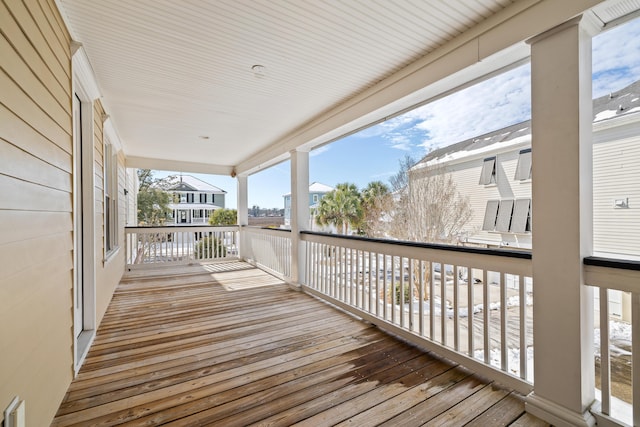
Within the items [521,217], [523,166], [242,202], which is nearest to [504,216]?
[521,217]

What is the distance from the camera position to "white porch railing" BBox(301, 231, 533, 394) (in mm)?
1984

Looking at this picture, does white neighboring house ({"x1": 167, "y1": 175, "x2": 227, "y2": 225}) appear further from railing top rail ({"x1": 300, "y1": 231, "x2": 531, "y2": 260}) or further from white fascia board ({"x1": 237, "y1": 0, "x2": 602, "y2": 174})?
railing top rail ({"x1": 300, "y1": 231, "x2": 531, "y2": 260})

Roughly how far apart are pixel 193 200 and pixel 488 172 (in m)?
13.6

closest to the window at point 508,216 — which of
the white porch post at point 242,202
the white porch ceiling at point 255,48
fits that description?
the white porch ceiling at point 255,48

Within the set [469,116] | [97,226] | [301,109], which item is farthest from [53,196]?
[469,116]

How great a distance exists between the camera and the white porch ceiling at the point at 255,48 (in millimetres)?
1891

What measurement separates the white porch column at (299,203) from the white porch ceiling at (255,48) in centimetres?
73

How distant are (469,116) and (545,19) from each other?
20.9 feet

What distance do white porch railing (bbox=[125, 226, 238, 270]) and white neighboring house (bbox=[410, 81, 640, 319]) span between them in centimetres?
567

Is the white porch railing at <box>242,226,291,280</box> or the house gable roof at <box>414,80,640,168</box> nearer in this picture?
the house gable roof at <box>414,80,640,168</box>

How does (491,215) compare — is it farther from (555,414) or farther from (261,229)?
(261,229)

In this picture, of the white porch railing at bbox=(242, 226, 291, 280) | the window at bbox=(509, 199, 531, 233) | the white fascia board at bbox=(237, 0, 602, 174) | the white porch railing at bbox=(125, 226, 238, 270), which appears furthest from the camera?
the white porch railing at bbox=(125, 226, 238, 270)

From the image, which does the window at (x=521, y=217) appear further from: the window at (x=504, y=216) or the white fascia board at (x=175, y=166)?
the white fascia board at (x=175, y=166)

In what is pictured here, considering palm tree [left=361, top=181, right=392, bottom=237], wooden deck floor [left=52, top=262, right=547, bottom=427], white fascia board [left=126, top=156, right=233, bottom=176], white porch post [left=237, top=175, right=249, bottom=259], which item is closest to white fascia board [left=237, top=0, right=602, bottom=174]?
wooden deck floor [left=52, top=262, right=547, bottom=427]
